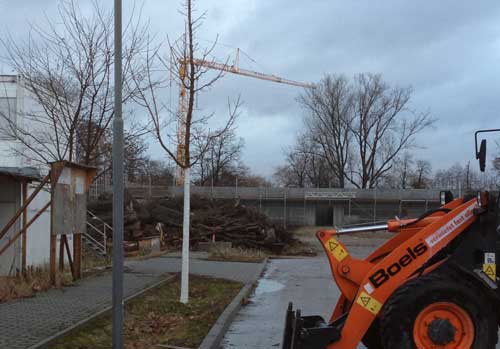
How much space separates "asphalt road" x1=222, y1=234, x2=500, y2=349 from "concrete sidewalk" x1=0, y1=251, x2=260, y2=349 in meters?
1.33

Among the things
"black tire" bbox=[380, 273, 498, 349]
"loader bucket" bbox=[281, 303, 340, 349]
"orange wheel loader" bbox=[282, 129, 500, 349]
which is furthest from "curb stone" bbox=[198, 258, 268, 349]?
"black tire" bbox=[380, 273, 498, 349]

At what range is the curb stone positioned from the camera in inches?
276

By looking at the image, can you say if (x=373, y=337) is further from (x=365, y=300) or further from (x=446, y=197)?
(x=446, y=197)

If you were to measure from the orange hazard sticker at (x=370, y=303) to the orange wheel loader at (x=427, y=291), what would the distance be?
0.01m

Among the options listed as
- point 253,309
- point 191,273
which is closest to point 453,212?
point 253,309

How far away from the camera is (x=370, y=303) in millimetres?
5312

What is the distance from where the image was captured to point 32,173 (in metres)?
11.7

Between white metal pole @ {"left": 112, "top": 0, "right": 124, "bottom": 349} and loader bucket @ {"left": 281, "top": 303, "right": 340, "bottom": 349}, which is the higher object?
white metal pole @ {"left": 112, "top": 0, "right": 124, "bottom": 349}

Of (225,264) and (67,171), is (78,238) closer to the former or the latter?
(67,171)

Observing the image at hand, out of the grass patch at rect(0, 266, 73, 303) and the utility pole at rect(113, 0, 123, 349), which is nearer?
the utility pole at rect(113, 0, 123, 349)

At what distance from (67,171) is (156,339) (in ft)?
17.6

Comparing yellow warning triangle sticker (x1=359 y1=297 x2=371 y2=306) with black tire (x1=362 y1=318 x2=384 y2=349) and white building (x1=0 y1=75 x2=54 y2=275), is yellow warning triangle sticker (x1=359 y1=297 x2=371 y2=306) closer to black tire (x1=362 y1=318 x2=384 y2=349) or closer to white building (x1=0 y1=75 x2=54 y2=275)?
black tire (x1=362 y1=318 x2=384 y2=349)

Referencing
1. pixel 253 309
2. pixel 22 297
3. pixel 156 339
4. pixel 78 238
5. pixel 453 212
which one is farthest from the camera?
pixel 78 238

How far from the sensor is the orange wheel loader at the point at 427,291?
5199 millimetres
